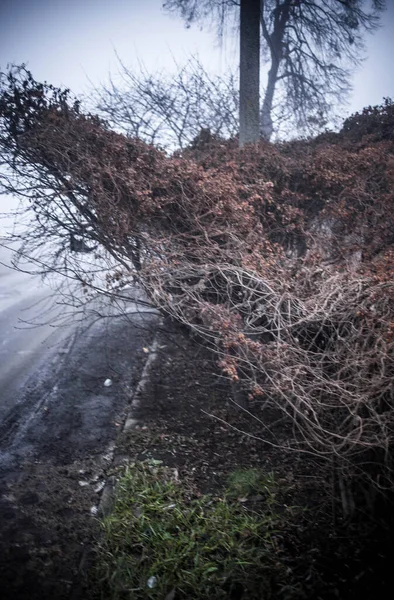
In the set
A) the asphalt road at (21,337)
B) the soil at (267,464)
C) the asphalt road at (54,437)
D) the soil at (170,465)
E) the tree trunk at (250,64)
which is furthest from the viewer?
the tree trunk at (250,64)

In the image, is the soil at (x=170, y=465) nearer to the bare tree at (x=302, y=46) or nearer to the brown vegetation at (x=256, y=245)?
the brown vegetation at (x=256, y=245)

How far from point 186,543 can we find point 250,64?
360 inches

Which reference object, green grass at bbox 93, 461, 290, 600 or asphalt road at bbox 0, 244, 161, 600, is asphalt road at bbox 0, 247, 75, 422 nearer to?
asphalt road at bbox 0, 244, 161, 600

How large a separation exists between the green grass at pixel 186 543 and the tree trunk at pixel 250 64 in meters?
7.45

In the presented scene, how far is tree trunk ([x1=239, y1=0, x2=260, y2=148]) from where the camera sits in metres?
9.09

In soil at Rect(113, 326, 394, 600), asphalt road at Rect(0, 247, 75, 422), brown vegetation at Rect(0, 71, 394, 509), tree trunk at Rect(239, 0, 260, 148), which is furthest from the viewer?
tree trunk at Rect(239, 0, 260, 148)

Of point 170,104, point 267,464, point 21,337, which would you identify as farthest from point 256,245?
point 170,104

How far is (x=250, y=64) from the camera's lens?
9.20 m

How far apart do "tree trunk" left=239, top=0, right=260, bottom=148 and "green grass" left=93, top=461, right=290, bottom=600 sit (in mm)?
7451

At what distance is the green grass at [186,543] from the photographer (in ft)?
9.59

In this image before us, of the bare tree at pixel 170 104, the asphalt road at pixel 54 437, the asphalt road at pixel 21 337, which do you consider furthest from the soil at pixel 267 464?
the bare tree at pixel 170 104

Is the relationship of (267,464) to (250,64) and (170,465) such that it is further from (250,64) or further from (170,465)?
(250,64)

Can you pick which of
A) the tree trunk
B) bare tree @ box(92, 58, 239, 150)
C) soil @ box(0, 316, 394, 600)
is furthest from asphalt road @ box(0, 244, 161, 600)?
the tree trunk

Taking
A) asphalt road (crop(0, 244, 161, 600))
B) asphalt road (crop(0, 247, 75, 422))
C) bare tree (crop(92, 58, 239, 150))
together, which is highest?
bare tree (crop(92, 58, 239, 150))
